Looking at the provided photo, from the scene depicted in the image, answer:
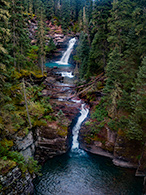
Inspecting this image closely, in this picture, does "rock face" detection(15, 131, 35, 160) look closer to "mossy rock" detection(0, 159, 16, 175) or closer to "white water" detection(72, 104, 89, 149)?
"mossy rock" detection(0, 159, 16, 175)

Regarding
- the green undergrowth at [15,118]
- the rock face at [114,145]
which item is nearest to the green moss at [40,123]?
the green undergrowth at [15,118]

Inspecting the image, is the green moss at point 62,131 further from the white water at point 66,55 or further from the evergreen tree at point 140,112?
the white water at point 66,55

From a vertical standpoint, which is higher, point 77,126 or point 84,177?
point 77,126

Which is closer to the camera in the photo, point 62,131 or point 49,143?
point 49,143

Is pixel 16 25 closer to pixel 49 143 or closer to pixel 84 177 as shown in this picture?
pixel 49 143

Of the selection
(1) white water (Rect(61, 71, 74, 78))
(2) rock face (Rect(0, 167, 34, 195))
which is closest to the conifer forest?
(2) rock face (Rect(0, 167, 34, 195))

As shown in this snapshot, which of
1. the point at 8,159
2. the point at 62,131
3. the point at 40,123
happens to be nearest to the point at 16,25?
the point at 40,123
